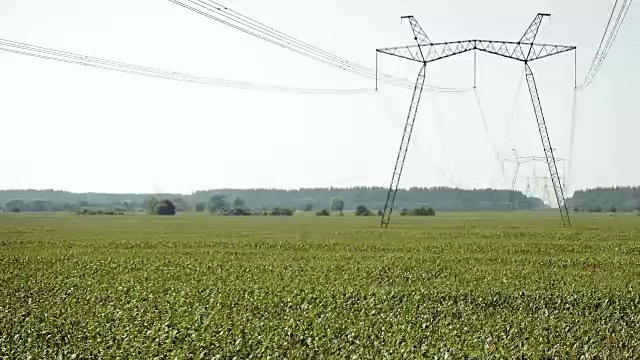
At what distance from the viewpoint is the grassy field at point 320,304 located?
17281mm

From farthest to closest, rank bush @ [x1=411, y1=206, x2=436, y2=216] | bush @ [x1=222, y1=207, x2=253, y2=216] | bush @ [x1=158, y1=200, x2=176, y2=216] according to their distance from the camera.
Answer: bush @ [x1=158, y1=200, x2=176, y2=216] → bush @ [x1=222, y1=207, x2=253, y2=216] → bush @ [x1=411, y1=206, x2=436, y2=216]

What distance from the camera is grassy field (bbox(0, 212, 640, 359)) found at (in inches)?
680

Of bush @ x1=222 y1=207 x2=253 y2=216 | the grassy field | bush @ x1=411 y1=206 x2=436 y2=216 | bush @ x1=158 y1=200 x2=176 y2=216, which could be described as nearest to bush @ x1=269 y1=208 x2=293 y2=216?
bush @ x1=222 y1=207 x2=253 y2=216

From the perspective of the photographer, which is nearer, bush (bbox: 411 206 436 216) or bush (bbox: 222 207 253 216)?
bush (bbox: 411 206 436 216)

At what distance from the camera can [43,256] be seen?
4200 centimetres

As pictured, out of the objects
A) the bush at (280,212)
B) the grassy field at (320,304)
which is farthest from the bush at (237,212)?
the grassy field at (320,304)

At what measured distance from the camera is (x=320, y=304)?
78.7 ft

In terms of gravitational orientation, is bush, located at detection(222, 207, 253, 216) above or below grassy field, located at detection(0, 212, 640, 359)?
above

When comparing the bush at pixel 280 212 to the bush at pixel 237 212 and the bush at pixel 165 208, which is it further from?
the bush at pixel 165 208

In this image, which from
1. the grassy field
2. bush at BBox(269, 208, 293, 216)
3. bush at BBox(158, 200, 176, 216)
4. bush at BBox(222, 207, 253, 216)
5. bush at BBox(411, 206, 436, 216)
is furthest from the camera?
bush at BBox(158, 200, 176, 216)

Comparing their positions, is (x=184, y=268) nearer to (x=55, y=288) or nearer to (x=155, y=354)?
(x=55, y=288)

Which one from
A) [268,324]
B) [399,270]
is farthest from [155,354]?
[399,270]

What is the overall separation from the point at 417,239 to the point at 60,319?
39.3 metres

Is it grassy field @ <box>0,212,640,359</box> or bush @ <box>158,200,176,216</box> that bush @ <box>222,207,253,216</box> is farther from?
grassy field @ <box>0,212,640,359</box>
